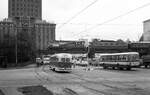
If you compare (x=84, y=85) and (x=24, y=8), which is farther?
(x=24, y=8)

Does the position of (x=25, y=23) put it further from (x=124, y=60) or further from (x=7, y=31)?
(x=124, y=60)

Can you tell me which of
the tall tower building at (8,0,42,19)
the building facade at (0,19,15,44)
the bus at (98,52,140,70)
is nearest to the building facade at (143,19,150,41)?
the tall tower building at (8,0,42,19)

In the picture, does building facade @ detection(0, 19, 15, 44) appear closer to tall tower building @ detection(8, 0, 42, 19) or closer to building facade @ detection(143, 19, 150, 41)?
tall tower building @ detection(8, 0, 42, 19)

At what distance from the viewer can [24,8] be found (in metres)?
96.1

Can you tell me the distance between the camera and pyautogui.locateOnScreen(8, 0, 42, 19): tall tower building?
316 feet

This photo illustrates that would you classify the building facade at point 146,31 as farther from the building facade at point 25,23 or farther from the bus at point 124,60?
the bus at point 124,60

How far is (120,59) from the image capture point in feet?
160

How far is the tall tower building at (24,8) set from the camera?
96238 millimetres

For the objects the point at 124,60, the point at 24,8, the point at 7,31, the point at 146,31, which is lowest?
the point at 124,60

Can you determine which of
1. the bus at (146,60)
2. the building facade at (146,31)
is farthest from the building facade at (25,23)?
the building facade at (146,31)

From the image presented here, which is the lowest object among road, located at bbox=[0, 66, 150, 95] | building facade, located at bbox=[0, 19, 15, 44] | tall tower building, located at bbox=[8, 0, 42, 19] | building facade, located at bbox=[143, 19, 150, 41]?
road, located at bbox=[0, 66, 150, 95]

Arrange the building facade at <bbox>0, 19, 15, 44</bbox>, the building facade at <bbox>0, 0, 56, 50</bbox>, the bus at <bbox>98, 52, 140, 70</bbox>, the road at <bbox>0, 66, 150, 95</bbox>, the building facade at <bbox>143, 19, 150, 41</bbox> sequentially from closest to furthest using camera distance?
the road at <bbox>0, 66, 150, 95</bbox> → the bus at <bbox>98, 52, 140, 70</bbox> → the building facade at <bbox>0, 0, 56, 50</bbox> → the building facade at <bbox>0, 19, 15, 44</bbox> → the building facade at <bbox>143, 19, 150, 41</bbox>

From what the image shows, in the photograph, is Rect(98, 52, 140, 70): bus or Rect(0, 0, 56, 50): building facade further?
Rect(0, 0, 56, 50): building facade

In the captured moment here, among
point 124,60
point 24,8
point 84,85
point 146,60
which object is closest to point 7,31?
point 24,8
